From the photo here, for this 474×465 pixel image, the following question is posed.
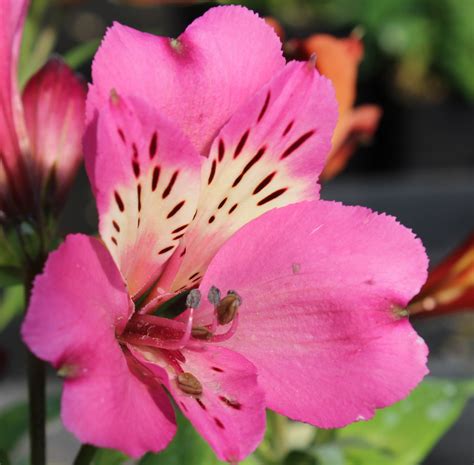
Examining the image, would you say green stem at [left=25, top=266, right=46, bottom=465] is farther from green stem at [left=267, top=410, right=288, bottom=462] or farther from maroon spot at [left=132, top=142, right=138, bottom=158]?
green stem at [left=267, top=410, right=288, bottom=462]

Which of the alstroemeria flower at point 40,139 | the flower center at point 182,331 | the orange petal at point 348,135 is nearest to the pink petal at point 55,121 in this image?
the alstroemeria flower at point 40,139

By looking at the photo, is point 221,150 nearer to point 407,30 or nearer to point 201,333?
point 201,333

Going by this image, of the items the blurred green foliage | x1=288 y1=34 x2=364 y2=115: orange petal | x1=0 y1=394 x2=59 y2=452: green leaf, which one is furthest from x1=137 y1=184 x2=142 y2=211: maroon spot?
the blurred green foliage

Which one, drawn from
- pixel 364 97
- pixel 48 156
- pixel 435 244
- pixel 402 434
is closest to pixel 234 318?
pixel 48 156

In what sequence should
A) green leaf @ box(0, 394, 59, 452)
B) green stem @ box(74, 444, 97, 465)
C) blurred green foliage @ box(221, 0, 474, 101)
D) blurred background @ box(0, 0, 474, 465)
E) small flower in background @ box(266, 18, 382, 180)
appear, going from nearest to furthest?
1. green stem @ box(74, 444, 97, 465)
2. small flower in background @ box(266, 18, 382, 180)
3. green leaf @ box(0, 394, 59, 452)
4. blurred background @ box(0, 0, 474, 465)
5. blurred green foliage @ box(221, 0, 474, 101)

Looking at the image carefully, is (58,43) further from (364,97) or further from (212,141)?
(212,141)

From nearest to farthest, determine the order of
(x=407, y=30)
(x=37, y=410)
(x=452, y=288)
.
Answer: (x=37, y=410)
(x=452, y=288)
(x=407, y=30)

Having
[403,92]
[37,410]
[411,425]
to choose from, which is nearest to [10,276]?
[37,410]

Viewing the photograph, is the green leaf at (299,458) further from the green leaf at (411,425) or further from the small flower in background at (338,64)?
the small flower in background at (338,64)
